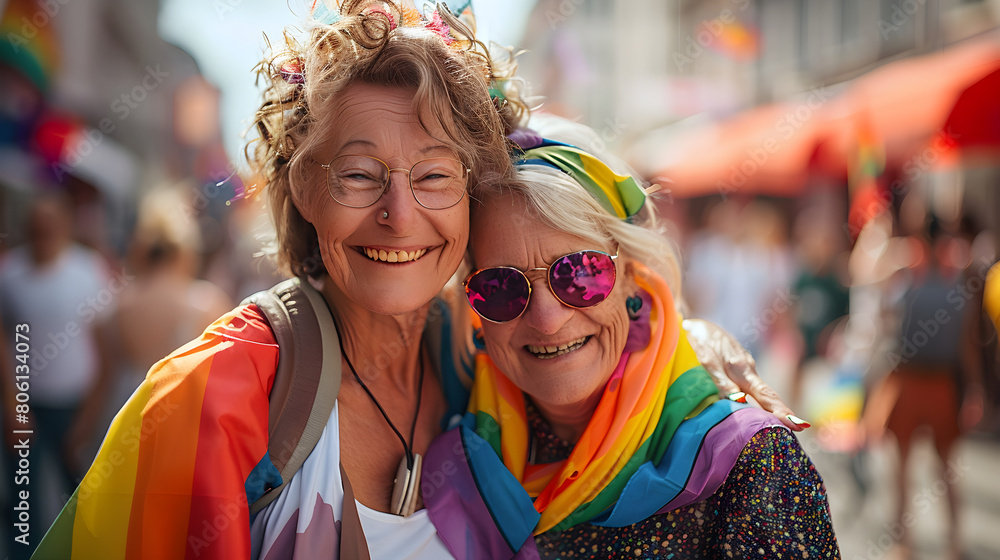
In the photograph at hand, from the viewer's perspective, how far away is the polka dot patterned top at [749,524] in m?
1.69

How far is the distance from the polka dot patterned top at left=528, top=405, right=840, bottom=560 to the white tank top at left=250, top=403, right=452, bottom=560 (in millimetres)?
364

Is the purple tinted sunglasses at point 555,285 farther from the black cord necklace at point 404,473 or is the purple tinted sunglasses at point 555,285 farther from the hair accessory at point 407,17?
the hair accessory at point 407,17

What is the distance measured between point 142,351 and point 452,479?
9.81ft

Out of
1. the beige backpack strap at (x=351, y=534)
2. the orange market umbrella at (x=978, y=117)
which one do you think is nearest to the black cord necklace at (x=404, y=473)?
the beige backpack strap at (x=351, y=534)

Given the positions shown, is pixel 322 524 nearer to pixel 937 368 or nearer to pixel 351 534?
pixel 351 534

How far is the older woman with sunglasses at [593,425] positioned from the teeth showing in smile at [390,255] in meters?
0.20

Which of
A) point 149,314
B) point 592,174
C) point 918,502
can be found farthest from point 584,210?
point 918,502

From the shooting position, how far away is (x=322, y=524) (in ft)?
5.44

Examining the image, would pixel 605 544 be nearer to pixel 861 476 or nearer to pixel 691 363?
pixel 691 363

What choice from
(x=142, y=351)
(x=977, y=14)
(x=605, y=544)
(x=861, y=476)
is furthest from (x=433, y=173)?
(x=977, y=14)

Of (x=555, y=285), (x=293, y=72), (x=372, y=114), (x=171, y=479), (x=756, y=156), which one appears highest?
(x=756, y=156)

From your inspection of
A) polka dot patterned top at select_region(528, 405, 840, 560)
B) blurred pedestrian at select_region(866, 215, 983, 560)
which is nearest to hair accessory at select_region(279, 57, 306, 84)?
polka dot patterned top at select_region(528, 405, 840, 560)

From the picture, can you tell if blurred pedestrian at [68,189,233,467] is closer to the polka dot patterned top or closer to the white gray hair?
the white gray hair

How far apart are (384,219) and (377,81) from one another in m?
0.37
